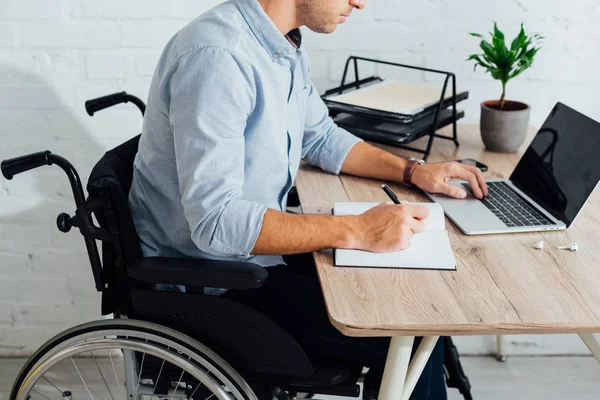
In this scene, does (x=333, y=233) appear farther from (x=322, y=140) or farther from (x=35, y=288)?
(x=35, y=288)

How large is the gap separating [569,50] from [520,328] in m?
1.22

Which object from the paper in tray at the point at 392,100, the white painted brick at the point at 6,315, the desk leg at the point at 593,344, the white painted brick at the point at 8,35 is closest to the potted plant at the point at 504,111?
the paper in tray at the point at 392,100

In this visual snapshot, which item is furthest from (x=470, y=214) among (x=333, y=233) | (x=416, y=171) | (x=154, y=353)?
(x=154, y=353)

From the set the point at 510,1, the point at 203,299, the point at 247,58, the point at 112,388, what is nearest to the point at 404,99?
the point at 510,1

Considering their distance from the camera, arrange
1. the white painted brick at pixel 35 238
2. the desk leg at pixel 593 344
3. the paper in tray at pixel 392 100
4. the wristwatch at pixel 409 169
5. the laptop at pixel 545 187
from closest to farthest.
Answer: the laptop at pixel 545 187 < the desk leg at pixel 593 344 < the wristwatch at pixel 409 169 < the paper in tray at pixel 392 100 < the white painted brick at pixel 35 238

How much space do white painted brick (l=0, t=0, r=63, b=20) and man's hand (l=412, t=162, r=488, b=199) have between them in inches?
40.9

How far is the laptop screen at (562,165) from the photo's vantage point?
140cm

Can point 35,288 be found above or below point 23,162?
below

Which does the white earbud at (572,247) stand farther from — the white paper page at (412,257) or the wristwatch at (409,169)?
the wristwatch at (409,169)

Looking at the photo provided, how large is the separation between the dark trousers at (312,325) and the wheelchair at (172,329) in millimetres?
26

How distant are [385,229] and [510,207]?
1.09 feet

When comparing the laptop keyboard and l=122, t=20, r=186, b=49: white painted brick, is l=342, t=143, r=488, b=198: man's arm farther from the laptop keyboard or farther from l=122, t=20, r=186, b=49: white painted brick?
l=122, t=20, r=186, b=49: white painted brick

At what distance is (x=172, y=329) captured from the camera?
129cm

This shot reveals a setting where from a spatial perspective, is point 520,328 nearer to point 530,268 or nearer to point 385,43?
point 530,268
